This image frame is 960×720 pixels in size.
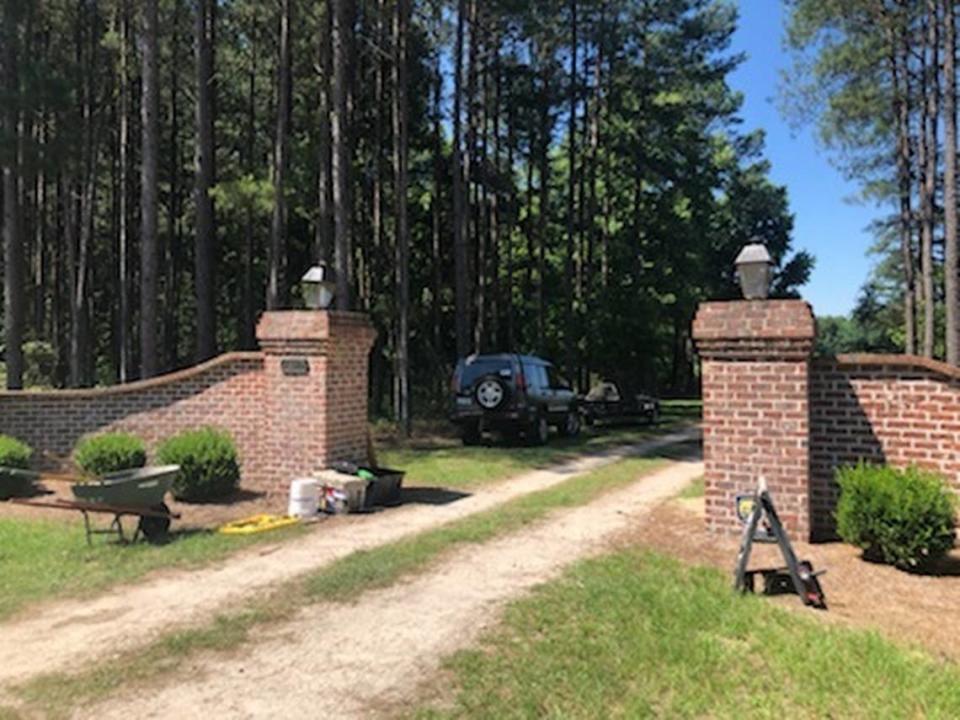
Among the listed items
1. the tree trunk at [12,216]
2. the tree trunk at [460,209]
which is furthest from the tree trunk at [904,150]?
the tree trunk at [12,216]

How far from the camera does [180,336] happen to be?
41562mm

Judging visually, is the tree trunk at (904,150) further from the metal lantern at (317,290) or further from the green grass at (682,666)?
the green grass at (682,666)

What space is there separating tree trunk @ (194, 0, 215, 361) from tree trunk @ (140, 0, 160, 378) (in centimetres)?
141

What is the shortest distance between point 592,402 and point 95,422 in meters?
13.7

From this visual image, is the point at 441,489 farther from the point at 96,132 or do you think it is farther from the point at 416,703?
the point at 96,132

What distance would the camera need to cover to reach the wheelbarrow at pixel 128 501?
7172mm

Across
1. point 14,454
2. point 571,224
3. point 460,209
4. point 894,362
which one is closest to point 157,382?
point 14,454

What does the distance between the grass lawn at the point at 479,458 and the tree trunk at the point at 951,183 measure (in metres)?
6.87

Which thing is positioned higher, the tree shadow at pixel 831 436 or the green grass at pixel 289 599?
the tree shadow at pixel 831 436

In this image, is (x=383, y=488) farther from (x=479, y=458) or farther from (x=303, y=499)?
(x=479, y=458)

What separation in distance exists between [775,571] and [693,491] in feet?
14.3

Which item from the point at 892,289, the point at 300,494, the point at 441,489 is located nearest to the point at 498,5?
the point at 441,489

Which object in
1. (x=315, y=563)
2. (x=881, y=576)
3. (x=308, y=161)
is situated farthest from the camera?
(x=308, y=161)

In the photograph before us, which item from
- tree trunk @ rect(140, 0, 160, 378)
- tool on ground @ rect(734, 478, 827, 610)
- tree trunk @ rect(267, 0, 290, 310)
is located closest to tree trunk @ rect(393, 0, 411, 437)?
tree trunk @ rect(267, 0, 290, 310)
